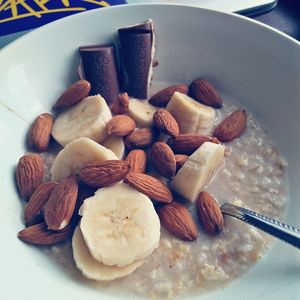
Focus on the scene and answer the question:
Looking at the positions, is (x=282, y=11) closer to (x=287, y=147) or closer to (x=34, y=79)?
(x=287, y=147)

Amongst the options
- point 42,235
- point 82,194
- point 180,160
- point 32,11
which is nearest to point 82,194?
point 82,194

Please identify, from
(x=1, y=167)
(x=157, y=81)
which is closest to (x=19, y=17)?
(x=157, y=81)

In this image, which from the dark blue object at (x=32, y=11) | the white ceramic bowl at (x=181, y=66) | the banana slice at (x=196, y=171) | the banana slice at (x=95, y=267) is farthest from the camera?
the dark blue object at (x=32, y=11)

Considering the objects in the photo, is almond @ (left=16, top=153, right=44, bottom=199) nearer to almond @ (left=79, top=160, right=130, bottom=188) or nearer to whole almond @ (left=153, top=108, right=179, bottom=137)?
almond @ (left=79, top=160, right=130, bottom=188)

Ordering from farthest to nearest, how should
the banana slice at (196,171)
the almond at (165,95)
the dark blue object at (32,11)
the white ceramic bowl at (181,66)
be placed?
the dark blue object at (32,11), the almond at (165,95), the white ceramic bowl at (181,66), the banana slice at (196,171)

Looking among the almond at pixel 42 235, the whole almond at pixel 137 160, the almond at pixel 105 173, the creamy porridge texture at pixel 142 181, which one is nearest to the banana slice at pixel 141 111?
the creamy porridge texture at pixel 142 181

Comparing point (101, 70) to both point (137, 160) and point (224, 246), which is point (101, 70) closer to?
point (137, 160)

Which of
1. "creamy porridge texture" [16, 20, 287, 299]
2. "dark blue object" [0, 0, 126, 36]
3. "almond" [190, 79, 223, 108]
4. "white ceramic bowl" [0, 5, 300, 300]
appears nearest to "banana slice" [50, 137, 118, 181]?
"creamy porridge texture" [16, 20, 287, 299]

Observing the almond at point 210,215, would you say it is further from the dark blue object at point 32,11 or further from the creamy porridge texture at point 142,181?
the dark blue object at point 32,11
